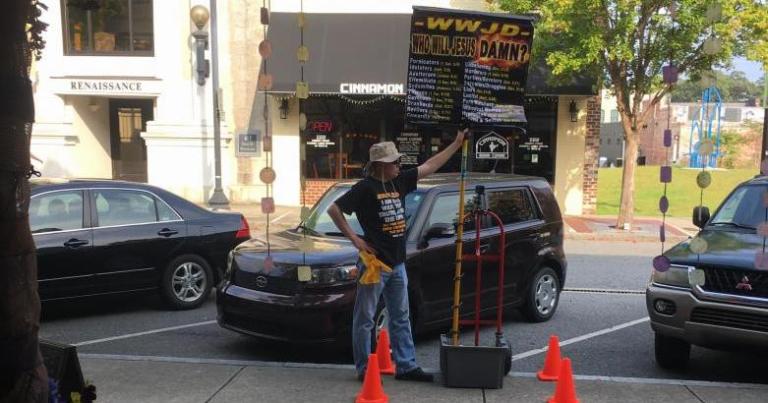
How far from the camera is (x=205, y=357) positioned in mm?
5594

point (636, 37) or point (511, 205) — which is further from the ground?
point (636, 37)

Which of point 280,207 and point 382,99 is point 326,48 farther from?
point 280,207

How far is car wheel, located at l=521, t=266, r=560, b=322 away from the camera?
268 inches

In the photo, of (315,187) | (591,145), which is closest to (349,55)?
(315,187)

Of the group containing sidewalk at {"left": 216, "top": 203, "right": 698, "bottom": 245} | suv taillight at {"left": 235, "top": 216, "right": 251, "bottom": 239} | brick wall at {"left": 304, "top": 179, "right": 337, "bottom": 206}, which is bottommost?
sidewalk at {"left": 216, "top": 203, "right": 698, "bottom": 245}

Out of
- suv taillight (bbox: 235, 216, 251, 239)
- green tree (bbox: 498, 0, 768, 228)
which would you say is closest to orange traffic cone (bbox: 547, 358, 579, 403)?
suv taillight (bbox: 235, 216, 251, 239)

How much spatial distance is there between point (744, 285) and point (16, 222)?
4620mm

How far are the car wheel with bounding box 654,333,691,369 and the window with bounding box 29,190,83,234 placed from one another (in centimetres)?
574

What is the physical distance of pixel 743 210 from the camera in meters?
5.81

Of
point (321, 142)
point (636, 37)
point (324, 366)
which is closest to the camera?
point (324, 366)

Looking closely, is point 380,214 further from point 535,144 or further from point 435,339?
point 535,144

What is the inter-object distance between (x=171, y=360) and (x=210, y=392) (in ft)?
2.90

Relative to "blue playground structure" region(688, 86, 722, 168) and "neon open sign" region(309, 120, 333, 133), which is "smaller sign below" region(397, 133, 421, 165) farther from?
"blue playground structure" region(688, 86, 722, 168)

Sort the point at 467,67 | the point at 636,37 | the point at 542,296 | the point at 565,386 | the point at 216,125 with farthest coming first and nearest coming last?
1. the point at 216,125
2. the point at 636,37
3. the point at 542,296
4. the point at 467,67
5. the point at 565,386
